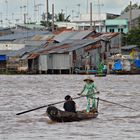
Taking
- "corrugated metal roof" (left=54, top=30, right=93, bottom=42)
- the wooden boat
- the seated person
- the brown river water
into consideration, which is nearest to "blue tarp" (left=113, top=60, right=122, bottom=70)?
"corrugated metal roof" (left=54, top=30, right=93, bottom=42)

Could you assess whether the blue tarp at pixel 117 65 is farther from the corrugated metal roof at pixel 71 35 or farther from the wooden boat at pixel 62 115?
the wooden boat at pixel 62 115

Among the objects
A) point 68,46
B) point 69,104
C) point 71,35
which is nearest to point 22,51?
point 68,46

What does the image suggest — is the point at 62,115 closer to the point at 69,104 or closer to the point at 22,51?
the point at 69,104

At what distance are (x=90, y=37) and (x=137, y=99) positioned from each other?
3411 cm

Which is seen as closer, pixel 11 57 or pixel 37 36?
pixel 11 57

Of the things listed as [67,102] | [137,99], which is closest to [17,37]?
[137,99]

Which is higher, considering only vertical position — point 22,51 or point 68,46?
point 68,46

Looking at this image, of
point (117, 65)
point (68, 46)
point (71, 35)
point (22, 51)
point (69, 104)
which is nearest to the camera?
point (69, 104)

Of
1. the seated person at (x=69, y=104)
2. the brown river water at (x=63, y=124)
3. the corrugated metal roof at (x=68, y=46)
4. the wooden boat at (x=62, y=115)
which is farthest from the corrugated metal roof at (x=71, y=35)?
the seated person at (x=69, y=104)

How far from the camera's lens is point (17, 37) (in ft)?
237

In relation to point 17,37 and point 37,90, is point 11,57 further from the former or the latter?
point 37,90

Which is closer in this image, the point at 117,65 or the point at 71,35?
the point at 117,65

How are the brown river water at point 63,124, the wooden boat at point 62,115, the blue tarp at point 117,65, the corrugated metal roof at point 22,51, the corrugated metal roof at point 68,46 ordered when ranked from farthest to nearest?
the corrugated metal roof at point 22,51
the corrugated metal roof at point 68,46
the blue tarp at point 117,65
the wooden boat at point 62,115
the brown river water at point 63,124

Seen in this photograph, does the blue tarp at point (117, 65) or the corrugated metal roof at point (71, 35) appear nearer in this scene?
the blue tarp at point (117, 65)
